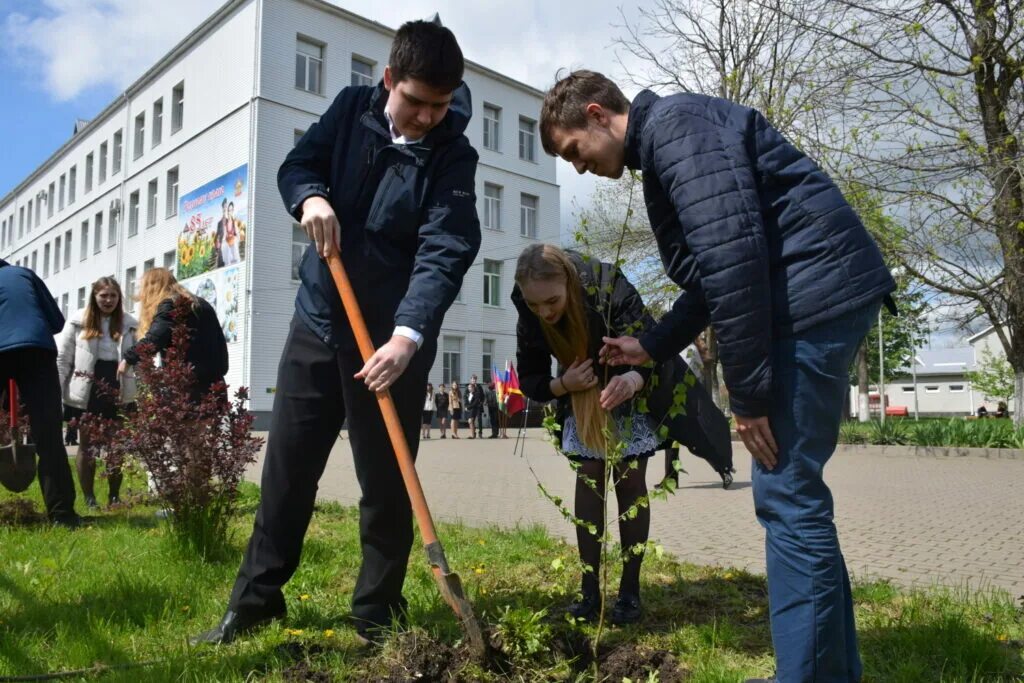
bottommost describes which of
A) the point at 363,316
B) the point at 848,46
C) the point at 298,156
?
the point at 363,316

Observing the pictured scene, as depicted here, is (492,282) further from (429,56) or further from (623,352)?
(429,56)

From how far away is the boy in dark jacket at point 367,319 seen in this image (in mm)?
2885

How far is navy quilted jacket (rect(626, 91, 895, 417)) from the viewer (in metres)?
2.06

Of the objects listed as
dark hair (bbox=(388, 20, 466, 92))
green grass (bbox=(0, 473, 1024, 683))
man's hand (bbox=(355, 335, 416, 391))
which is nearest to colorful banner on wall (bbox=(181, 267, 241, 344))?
green grass (bbox=(0, 473, 1024, 683))

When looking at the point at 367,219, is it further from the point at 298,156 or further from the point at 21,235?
the point at 21,235

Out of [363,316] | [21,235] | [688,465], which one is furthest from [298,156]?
[21,235]

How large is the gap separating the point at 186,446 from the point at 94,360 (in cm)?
256

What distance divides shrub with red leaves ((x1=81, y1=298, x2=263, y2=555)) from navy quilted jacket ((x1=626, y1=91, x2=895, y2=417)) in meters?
3.13

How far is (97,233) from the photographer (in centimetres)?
3697

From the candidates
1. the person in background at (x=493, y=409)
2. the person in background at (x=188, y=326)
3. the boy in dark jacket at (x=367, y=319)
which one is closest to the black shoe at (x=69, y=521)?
the person in background at (x=188, y=326)

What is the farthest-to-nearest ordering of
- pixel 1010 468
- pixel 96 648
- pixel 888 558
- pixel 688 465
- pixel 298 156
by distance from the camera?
pixel 688 465 → pixel 1010 468 → pixel 888 558 → pixel 298 156 → pixel 96 648

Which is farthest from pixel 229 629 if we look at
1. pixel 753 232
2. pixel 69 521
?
pixel 69 521

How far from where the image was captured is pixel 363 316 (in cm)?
→ 294

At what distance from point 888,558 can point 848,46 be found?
10351 mm
